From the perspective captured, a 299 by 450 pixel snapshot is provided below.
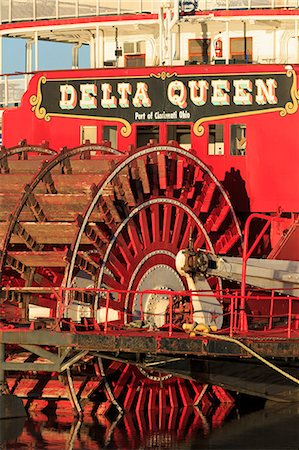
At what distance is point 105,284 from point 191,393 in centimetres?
245

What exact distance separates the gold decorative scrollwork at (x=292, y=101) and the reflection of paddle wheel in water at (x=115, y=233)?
79.3 inches

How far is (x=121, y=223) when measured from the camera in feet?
84.8

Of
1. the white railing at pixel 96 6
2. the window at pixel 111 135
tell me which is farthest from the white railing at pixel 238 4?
the window at pixel 111 135

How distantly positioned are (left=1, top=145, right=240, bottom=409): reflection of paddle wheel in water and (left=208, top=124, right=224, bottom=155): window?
1.55 metres

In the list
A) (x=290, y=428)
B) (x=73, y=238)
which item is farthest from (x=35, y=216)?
(x=290, y=428)

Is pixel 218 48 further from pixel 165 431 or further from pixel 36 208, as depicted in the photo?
pixel 165 431

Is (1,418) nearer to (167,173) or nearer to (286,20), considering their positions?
(167,173)

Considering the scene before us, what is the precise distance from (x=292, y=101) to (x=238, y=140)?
3.95 ft

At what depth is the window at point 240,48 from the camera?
97.0ft

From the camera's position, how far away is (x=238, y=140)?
94.7 ft

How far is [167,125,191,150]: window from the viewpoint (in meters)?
29.2

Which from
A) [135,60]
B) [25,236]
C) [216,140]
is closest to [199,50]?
[135,60]

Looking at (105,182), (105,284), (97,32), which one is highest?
(97,32)

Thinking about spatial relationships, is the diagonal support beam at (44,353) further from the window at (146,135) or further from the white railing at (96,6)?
the white railing at (96,6)
